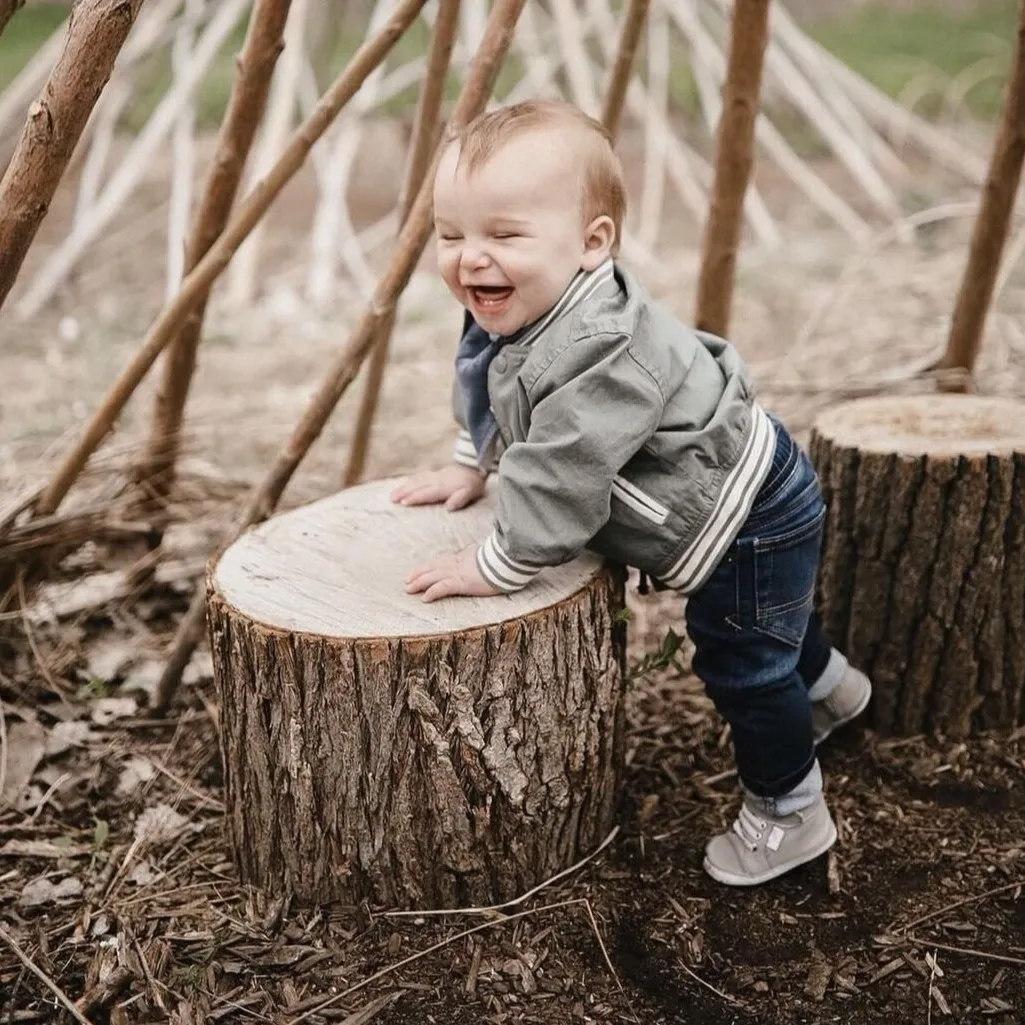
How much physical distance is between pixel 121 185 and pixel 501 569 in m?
4.32

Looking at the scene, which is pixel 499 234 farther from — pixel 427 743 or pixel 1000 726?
pixel 1000 726

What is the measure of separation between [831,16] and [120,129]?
20.1ft

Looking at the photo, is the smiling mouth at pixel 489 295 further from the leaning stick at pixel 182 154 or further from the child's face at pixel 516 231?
the leaning stick at pixel 182 154

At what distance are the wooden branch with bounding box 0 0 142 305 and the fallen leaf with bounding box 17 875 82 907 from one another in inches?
37.8

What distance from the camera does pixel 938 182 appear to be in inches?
250

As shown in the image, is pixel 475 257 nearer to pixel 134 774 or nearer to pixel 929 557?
pixel 929 557

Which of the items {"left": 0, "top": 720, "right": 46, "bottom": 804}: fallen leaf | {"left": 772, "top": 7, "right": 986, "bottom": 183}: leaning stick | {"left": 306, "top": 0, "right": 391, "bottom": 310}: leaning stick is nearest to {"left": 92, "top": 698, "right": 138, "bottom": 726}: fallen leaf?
Result: {"left": 0, "top": 720, "right": 46, "bottom": 804}: fallen leaf

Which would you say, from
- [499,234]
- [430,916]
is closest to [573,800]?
[430,916]

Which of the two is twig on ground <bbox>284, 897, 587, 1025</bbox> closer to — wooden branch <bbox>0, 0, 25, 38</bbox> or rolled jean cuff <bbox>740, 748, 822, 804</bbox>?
rolled jean cuff <bbox>740, 748, 822, 804</bbox>

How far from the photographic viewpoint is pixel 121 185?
540cm

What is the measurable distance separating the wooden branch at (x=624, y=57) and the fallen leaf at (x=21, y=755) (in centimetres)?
172

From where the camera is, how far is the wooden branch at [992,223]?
261 centimetres

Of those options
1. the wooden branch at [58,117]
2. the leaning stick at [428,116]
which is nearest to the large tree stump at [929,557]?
the leaning stick at [428,116]

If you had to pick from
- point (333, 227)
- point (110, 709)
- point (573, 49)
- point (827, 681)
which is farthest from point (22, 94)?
point (827, 681)
